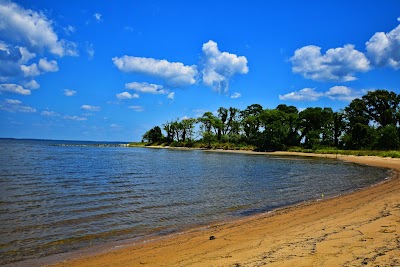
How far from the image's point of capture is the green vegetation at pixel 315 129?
239 ft

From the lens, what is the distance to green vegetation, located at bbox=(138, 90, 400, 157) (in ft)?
239

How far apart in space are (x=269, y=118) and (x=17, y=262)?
93535 mm

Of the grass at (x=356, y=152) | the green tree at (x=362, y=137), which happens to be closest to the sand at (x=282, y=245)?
the grass at (x=356, y=152)

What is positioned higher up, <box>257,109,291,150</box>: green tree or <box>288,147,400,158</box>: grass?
<box>257,109,291,150</box>: green tree

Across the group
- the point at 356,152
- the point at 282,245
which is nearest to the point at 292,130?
the point at 356,152

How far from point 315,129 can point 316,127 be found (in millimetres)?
684

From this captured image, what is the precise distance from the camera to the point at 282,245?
297 inches

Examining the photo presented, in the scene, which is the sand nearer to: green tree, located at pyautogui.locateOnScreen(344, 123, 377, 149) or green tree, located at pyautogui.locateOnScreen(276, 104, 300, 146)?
green tree, located at pyautogui.locateOnScreen(344, 123, 377, 149)

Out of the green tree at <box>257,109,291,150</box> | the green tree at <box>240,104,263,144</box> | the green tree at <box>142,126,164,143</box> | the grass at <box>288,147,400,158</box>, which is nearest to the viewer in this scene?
the grass at <box>288,147,400,158</box>

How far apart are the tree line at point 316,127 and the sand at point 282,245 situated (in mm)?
67793

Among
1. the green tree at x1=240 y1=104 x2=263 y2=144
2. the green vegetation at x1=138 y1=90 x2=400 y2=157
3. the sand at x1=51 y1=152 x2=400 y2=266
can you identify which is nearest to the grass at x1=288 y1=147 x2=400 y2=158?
the green vegetation at x1=138 y1=90 x2=400 y2=157

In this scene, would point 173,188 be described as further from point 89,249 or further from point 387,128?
point 387,128

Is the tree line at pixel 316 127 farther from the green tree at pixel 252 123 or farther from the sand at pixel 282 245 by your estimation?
the sand at pixel 282 245

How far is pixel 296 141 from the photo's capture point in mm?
92875
